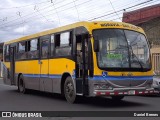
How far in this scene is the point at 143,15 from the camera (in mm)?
33844

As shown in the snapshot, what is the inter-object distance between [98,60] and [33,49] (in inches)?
255

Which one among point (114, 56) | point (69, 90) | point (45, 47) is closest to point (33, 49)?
point (45, 47)

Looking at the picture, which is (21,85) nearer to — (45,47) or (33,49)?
(33,49)

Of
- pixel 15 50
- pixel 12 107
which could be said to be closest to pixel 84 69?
pixel 12 107

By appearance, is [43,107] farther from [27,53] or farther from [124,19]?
[124,19]

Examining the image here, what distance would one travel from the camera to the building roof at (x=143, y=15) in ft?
106

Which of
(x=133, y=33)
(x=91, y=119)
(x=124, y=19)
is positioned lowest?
(x=91, y=119)

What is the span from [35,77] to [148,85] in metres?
6.67

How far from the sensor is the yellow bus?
13586 millimetres

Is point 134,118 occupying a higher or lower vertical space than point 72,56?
lower

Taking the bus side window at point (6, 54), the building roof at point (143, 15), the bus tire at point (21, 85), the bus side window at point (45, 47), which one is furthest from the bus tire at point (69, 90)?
the building roof at point (143, 15)

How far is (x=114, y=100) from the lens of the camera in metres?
16.2

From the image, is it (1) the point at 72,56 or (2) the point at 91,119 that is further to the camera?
(1) the point at 72,56

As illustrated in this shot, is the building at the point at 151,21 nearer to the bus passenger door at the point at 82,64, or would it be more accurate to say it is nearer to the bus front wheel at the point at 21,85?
the bus front wheel at the point at 21,85
